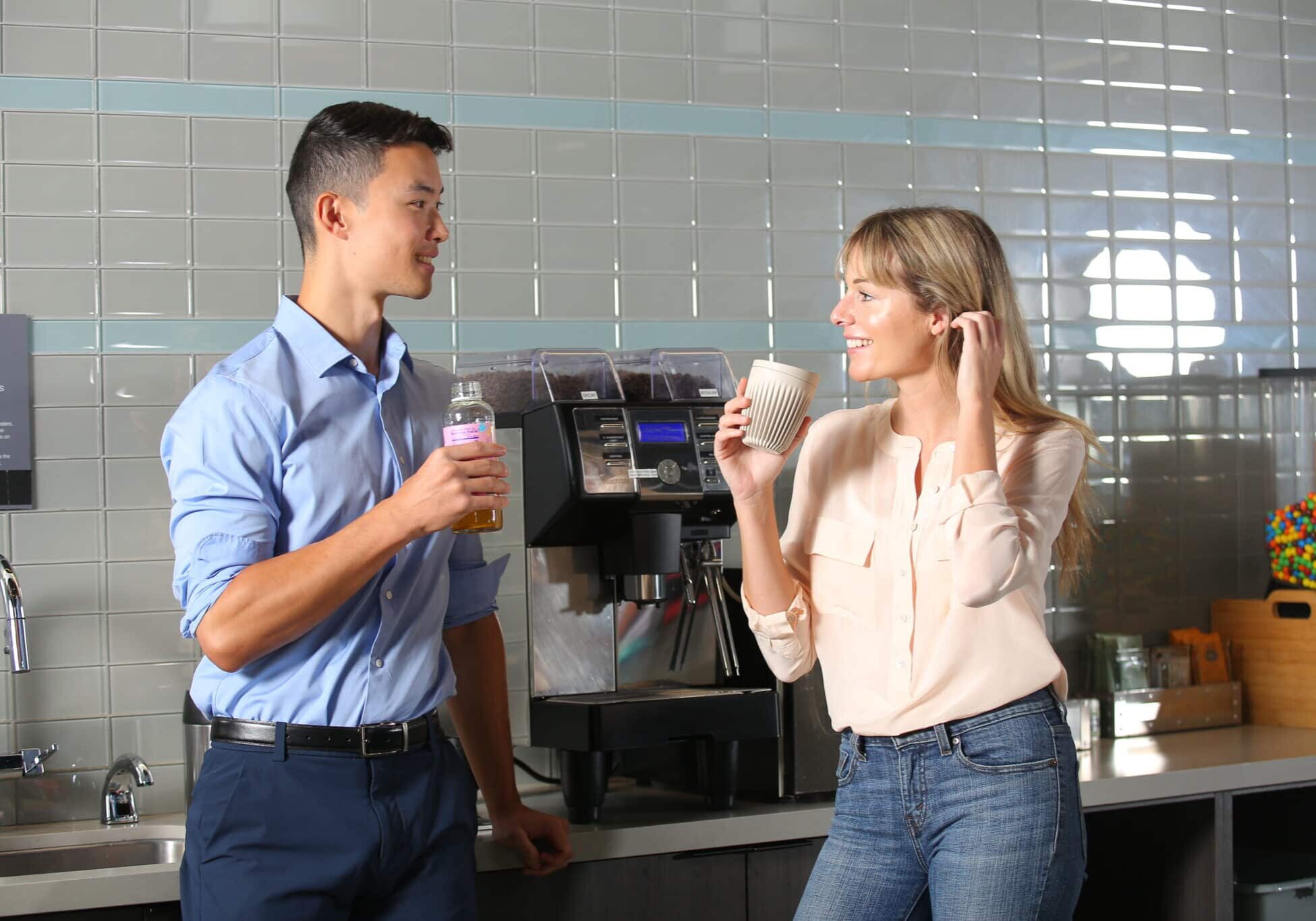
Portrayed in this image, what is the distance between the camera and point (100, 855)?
2445 mm

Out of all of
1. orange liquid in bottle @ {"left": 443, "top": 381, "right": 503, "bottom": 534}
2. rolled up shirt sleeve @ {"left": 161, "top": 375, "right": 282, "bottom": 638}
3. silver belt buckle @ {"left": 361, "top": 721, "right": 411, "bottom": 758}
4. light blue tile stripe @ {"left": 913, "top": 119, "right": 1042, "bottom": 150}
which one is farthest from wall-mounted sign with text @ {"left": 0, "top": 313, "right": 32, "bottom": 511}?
light blue tile stripe @ {"left": 913, "top": 119, "right": 1042, "bottom": 150}

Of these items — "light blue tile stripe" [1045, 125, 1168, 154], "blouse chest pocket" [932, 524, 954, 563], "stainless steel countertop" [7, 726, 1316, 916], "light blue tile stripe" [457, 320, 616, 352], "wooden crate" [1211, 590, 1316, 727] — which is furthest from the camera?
"light blue tile stripe" [1045, 125, 1168, 154]

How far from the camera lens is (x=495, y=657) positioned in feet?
6.93

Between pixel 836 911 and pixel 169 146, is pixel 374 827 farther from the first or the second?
pixel 169 146

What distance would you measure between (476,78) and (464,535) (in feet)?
4.08

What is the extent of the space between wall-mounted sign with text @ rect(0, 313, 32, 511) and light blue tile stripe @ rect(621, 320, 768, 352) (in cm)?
120

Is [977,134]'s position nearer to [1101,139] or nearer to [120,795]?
[1101,139]

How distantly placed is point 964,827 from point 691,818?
766 mm

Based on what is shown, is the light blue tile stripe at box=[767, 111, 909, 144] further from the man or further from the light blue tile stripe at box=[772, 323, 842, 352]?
the man

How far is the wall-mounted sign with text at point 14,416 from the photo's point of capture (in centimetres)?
255

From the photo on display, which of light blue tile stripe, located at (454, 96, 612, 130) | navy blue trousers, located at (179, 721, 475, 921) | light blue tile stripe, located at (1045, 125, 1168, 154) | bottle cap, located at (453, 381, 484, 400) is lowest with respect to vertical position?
navy blue trousers, located at (179, 721, 475, 921)

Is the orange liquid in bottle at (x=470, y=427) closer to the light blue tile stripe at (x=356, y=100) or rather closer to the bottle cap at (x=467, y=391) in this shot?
the bottle cap at (x=467, y=391)

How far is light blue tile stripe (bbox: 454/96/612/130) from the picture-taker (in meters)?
2.87

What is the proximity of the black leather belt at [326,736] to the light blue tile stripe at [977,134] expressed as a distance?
81.6 inches
